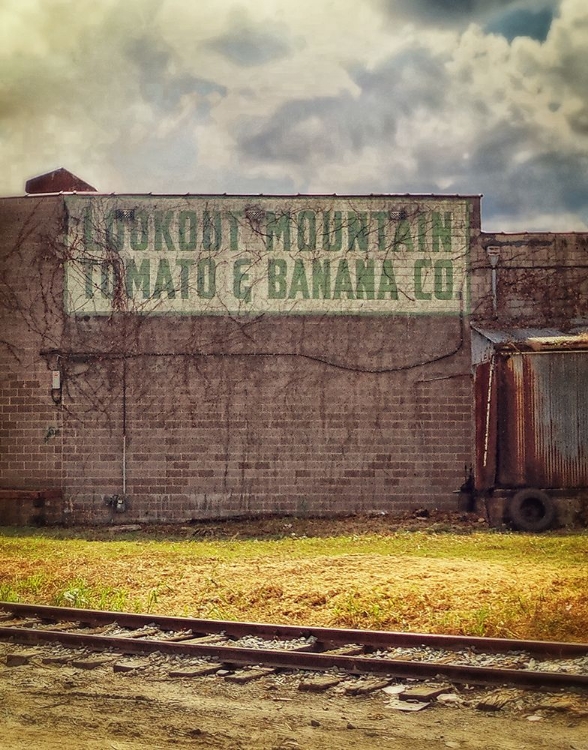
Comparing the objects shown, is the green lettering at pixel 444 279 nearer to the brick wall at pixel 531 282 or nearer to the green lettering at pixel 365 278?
the brick wall at pixel 531 282

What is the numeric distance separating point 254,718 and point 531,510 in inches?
483

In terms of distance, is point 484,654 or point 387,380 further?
point 387,380

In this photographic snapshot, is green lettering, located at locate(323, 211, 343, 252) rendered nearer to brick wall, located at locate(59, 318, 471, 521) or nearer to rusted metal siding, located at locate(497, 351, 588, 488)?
brick wall, located at locate(59, 318, 471, 521)

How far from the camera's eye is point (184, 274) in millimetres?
19547

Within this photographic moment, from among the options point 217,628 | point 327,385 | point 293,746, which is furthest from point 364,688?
point 327,385

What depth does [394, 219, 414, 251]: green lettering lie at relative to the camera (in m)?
→ 19.6

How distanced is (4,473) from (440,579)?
11.1m

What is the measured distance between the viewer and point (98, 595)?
36.4ft

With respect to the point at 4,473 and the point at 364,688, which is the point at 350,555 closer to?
the point at 364,688

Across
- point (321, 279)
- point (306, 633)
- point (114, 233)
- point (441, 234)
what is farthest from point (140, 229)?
point (306, 633)

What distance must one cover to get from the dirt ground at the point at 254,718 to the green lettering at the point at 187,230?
13.0 metres

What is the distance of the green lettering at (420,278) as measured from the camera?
19406 millimetres

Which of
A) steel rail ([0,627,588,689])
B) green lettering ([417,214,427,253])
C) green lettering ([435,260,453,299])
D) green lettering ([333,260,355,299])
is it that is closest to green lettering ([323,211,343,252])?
green lettering ([333,260,355,299])

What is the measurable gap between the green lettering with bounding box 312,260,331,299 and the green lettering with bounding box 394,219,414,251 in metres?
1.42
